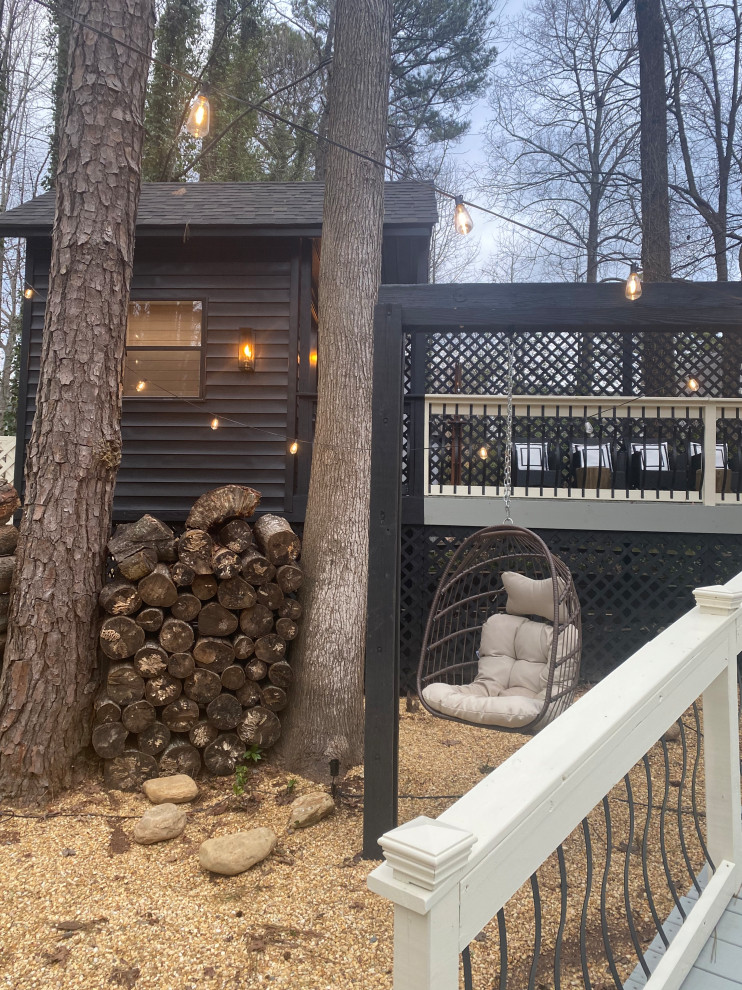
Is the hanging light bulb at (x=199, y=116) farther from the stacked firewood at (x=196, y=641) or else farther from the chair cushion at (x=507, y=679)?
the chair cushion at (x=507, y=679)

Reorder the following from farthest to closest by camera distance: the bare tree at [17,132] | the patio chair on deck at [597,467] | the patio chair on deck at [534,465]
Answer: the bare tree at [17,132] → the patio chair on deck at [534,465] → the patio chair on deck at [597,467]

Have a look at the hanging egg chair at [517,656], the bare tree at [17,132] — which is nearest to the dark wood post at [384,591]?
Result: the hanging egg chair at [517,656]

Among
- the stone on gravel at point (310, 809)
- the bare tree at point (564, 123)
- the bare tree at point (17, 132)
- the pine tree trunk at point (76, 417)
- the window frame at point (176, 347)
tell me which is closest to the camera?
the stone on gravel at point (310, 809)

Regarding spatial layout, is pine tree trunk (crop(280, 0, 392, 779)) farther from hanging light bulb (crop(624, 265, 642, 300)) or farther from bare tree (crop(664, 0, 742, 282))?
bare tree (crop(664, 0, 742, 282))

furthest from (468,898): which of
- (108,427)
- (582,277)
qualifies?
(582,277)

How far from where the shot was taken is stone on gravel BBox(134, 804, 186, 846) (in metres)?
2.97

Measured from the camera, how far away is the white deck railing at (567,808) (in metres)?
0.88

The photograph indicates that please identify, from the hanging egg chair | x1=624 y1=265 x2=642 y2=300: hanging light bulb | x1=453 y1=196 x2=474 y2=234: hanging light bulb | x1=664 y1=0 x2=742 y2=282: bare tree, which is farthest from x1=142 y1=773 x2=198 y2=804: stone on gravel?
x1=664 y1=0 x2=742 y2=282: bare tree

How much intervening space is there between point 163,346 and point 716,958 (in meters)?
7.48

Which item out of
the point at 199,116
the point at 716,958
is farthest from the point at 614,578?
the point at 199,116

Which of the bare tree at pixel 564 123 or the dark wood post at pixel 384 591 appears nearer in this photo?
the dark wood post at pixel 384 591

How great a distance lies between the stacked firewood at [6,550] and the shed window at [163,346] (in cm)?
315

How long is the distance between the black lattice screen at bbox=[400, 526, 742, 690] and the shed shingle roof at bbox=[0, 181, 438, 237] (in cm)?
358

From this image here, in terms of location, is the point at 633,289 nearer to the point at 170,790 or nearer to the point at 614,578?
the point at 170,790
